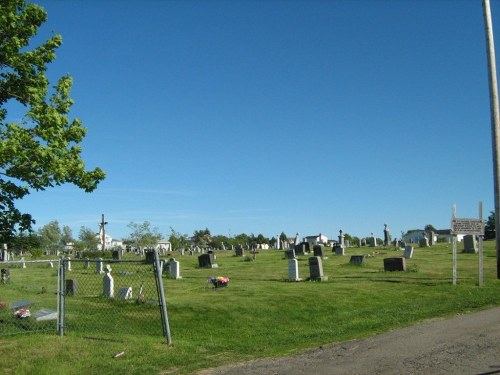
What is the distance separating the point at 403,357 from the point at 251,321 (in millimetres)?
5074

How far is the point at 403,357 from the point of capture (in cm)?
753

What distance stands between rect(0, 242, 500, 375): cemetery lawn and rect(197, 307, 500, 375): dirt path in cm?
60

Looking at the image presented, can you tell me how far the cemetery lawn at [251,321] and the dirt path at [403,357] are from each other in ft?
1.97

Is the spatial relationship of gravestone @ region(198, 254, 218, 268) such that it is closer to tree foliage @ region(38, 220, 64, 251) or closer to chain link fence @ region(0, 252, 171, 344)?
chain link fence @ region(0, 252, 171, 344)

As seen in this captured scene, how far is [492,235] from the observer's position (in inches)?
2709

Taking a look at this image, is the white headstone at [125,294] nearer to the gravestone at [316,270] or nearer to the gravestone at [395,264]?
the gravestone at [316,270]

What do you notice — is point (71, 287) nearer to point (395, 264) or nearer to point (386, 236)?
point (395, 264)

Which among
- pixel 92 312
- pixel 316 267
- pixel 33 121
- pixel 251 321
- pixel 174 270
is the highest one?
pixel 33 121

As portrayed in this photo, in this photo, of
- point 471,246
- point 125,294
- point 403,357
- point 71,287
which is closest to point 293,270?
point 125,294

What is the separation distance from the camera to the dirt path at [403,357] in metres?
6.85

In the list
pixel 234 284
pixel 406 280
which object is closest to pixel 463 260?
pixel 406 280

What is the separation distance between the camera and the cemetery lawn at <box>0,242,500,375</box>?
826 cm

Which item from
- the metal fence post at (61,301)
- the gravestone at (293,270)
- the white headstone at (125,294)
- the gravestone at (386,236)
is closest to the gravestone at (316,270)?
the gravestone at (293,270)

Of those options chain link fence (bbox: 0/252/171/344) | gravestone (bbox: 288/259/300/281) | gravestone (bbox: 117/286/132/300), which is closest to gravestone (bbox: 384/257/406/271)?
gravestone (bbox: 288/259/300/281)
